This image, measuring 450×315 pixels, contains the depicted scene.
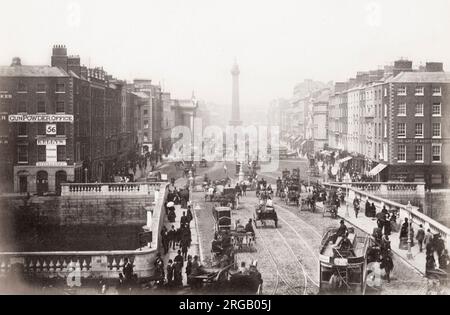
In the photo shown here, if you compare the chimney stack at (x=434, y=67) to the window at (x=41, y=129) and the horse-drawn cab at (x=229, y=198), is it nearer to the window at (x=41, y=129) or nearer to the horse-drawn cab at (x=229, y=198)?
the horse-drawn cab at (x=229, y=198)

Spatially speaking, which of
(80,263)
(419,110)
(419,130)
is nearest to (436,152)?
(419,130)

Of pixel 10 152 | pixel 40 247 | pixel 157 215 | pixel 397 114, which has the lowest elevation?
pixel 40 247

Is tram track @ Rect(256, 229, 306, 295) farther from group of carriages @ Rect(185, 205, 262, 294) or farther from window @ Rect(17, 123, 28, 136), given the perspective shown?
window @ Rect(17, 123, 28, 136)

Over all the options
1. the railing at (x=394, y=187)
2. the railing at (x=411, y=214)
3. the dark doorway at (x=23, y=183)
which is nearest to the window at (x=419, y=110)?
the railing at (x=394, y=187)

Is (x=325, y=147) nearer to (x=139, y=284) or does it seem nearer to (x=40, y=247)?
(x=40, y=247)

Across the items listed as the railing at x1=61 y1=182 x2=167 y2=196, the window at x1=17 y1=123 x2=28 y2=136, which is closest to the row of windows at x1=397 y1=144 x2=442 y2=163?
the railing at x1=61 y1=182 x2=167 y2=196
